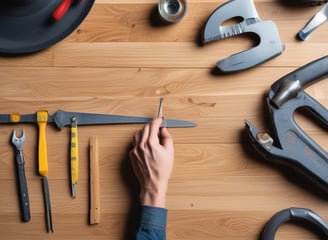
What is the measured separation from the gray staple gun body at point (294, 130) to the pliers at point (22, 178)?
1.71 feet

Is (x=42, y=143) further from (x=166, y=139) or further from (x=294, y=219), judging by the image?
(x=294, y=219)

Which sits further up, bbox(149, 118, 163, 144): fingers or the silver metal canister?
the silver metal canister

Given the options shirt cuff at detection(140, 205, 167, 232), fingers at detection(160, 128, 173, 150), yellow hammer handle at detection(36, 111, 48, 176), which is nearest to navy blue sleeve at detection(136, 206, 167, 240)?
shirt cuff at detection(140, 205, 167, 232)

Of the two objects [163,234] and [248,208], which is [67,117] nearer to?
[163,234]

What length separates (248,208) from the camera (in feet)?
3.14

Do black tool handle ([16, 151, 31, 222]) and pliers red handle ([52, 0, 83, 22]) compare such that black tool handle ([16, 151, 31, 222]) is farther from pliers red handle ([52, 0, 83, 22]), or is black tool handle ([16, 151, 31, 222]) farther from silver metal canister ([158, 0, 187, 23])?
silver metal canister ([158, 0, 187, 23])

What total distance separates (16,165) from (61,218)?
0.16 meters

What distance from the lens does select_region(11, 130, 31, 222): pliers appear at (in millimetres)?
940

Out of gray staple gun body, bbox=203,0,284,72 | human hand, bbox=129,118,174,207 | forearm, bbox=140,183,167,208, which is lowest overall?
forearm, bbox=140,183,167,208

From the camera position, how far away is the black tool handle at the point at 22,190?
0.94 m

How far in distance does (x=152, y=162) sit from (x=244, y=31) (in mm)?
385

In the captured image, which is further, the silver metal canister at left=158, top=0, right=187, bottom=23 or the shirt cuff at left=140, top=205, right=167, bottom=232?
the silver metal canister at left=158, top=0, right=187, bottom=23

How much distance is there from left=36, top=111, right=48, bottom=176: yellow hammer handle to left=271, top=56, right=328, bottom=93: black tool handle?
0.54 m

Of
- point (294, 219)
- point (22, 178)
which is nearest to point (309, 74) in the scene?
point (294, 219)
